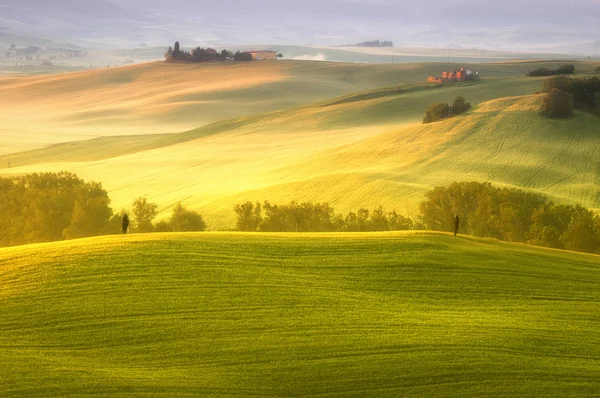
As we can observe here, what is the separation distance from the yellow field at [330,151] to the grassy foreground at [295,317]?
17031mm

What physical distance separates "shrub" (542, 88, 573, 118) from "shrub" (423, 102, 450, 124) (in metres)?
9.02

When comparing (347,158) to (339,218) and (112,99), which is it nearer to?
(339,218)

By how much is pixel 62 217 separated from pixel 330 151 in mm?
30303

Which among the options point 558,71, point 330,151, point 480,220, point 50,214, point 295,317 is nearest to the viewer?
point 295,317

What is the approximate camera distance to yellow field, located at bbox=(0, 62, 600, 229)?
47562 millimetres

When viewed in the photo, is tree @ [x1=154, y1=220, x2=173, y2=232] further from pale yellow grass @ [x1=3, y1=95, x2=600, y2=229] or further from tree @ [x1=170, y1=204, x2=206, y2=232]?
pale yellow grass @ [x1=3, y1=95, x2=600, y2=229]

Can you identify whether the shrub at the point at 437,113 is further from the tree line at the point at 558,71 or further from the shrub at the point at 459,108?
the tree line at the point at 558,71

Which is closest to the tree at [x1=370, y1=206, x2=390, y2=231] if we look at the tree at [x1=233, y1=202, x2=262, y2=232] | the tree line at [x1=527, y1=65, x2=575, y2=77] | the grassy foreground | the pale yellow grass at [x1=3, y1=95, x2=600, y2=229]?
the tree at [x1=233, y1=202, x2=262, y2=232]

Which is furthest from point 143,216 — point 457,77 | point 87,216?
point 457,77

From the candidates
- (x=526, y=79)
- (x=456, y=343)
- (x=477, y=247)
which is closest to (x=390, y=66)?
(x=526, y=79)

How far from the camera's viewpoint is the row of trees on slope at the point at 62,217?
35.3 metres

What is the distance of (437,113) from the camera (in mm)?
69812

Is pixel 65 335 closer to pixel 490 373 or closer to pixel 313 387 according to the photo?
pixel 313 387

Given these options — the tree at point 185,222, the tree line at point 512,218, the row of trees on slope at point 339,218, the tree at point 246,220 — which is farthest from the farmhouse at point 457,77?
the tree at point 246,220
